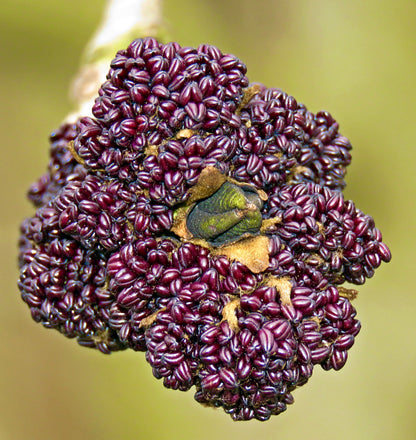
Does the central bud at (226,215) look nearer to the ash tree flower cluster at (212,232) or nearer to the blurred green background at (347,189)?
the ash tree flower cluster at (212,232)

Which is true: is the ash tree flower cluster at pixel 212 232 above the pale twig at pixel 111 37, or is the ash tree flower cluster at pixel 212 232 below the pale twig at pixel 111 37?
below

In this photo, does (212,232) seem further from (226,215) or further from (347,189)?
(347,189)

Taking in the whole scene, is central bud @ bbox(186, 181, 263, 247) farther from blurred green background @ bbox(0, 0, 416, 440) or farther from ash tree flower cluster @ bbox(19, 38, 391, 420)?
blurred green background @ bbox(0, 0, 416, 440)

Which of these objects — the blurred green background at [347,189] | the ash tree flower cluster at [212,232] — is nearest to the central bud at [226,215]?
the ash tree flower cluster at [212,232]

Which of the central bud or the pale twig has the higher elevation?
the pale twig

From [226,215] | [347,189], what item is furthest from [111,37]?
[347,189]

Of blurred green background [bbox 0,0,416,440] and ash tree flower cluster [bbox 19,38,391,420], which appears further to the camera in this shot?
blurred green background [bbox 0,0,416,440]

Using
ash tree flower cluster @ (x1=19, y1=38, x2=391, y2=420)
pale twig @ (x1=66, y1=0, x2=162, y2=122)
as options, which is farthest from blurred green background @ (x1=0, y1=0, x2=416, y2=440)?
ash tree flower cluster @ (x1=19, y1=38, x2=391, y2=420)

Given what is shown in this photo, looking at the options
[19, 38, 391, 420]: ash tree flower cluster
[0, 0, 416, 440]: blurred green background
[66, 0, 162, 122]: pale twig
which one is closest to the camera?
[19, 38, 391, 420]: ash tree flower cluster

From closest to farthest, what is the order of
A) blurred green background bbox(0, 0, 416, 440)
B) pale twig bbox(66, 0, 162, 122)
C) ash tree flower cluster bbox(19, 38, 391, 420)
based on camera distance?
ash tree flower cluster bbox(19, 38, 391, 420) → pale twig bbox(66, 0, 162, 122) → blurred green background bbox(0, 0, 416, 440)

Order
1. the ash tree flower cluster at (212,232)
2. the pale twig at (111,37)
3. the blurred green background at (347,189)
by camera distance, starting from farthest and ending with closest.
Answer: the blurred green background at (347,189)
the pale twig at (111,37)
the ash tree flower cluster at (212,232)
